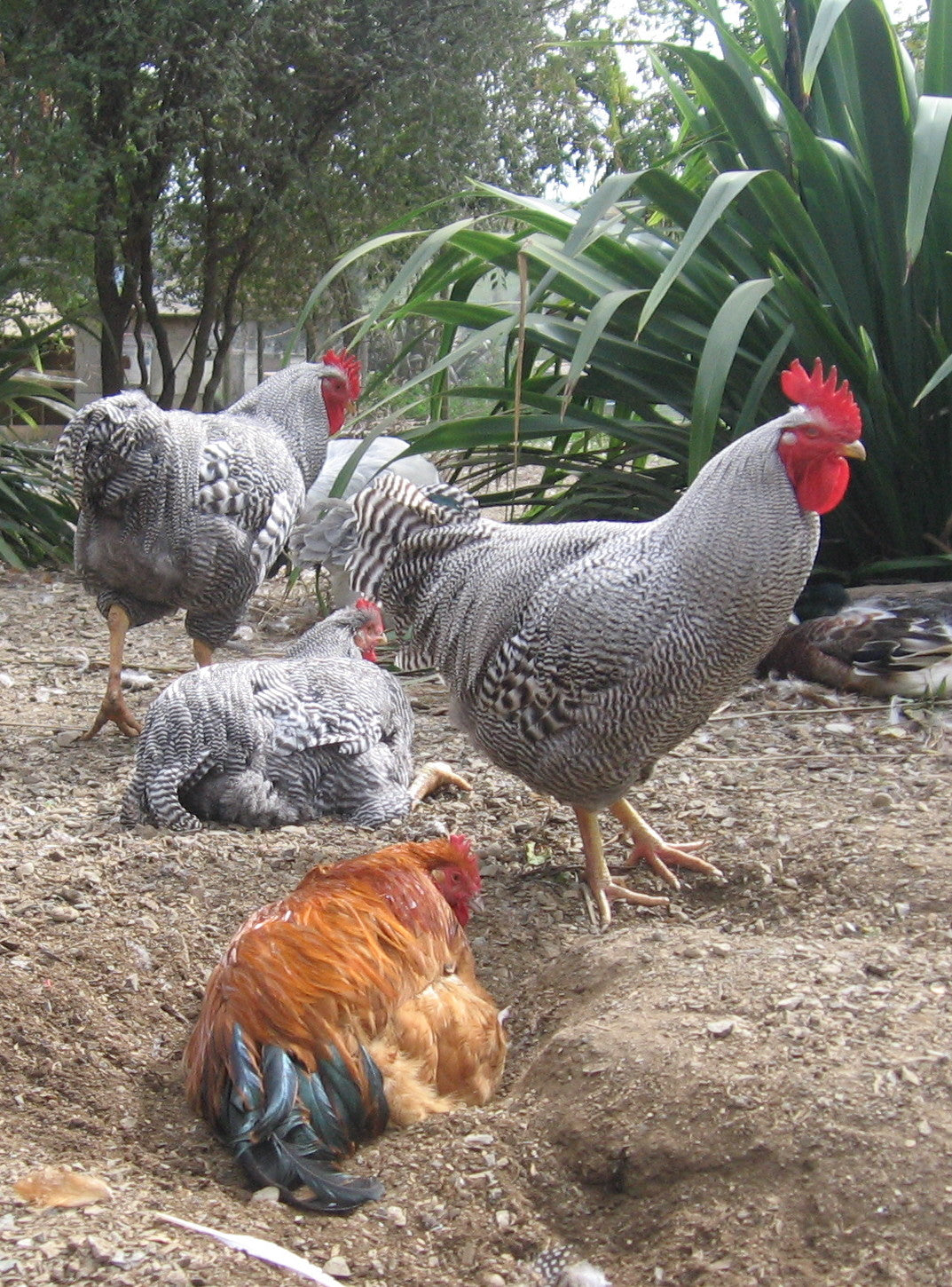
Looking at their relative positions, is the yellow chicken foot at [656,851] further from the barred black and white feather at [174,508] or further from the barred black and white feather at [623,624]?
the barred black and white feather at [174,508]

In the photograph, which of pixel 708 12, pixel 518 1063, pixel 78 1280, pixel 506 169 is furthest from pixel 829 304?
pixel 506 169

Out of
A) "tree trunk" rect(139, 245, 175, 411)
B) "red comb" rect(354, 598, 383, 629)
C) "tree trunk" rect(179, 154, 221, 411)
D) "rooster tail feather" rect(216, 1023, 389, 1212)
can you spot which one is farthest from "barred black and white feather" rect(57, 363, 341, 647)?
"tree trunk" rect(139, 245, 175, 411)

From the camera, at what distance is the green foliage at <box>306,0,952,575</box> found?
5.26 meters

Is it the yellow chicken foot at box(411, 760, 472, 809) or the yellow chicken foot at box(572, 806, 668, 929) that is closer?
the yellow chicken foot at box(572, 806, 668, 929)

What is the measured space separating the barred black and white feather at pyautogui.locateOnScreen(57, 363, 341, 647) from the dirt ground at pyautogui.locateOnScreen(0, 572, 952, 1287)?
1395 millimetres

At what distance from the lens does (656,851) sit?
3891 mm

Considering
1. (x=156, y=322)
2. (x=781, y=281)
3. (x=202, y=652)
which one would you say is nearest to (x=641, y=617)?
(x=781, y=281)

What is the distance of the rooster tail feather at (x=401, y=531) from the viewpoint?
4020 mm

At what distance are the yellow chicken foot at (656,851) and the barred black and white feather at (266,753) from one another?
2.60 feet

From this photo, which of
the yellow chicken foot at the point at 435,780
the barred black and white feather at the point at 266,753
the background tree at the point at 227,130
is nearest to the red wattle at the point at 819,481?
the barred black and white feather at the point at 266,753

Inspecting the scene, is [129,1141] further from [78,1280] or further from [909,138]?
[909,138]

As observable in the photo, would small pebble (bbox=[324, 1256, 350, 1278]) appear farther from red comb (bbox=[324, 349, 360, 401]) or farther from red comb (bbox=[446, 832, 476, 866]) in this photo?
red comb (bbox=[324, 349, 360, 401])

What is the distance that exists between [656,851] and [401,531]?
4.45 feet

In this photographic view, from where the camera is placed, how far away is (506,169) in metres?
12.9
